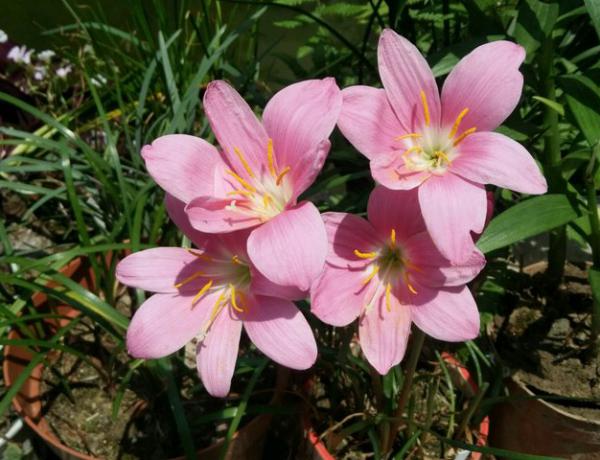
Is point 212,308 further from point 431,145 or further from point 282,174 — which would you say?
point 431,145

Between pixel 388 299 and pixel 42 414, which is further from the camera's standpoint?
pixel 42 414

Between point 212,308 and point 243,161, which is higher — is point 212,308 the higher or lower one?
the lower one

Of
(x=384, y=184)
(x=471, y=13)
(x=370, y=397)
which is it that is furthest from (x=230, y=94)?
(x=370, y=397)

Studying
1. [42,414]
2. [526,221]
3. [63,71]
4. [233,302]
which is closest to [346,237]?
[233,302]

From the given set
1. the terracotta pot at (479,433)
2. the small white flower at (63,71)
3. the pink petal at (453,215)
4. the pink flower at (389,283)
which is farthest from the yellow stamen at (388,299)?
the small white flower at (63,71)

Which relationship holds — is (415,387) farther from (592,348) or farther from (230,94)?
(230,94)

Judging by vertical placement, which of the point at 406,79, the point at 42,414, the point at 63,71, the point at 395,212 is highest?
the point at 406,79

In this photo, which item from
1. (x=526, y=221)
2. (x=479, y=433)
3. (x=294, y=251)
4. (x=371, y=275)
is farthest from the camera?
(x=479, y=433)
